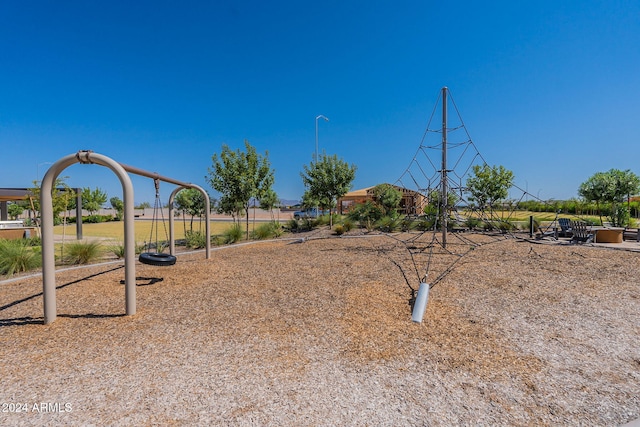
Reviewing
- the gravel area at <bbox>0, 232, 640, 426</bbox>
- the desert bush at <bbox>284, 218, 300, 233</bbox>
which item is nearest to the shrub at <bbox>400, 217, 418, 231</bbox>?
the desert bush at <bbox>284, 218, 300, 233</bbox>

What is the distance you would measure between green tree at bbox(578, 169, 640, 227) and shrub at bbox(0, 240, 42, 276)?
84.9 ft

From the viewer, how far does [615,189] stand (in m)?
18.6

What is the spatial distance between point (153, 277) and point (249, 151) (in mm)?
10157

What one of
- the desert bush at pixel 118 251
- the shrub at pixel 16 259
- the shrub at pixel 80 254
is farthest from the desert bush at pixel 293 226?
the shrub at pixel 16 259

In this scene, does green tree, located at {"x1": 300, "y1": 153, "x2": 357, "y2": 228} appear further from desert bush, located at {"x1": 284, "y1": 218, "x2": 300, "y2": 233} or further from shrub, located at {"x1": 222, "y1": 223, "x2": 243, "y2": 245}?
shrub, located at {"x1": 222, "y1": 223, "x2": 243, "y2": 245}

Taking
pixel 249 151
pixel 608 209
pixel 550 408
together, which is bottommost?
pixel 550 408

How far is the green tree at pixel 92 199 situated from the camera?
4206cm

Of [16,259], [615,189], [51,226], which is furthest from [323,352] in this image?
[615,189]

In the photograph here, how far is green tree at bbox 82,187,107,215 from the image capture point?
42062mm

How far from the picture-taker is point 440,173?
10.2 meters

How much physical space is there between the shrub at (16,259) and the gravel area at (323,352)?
61.3 inches

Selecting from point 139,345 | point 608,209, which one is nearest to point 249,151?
point 139,345

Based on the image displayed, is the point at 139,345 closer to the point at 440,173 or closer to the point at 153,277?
the point at 153,277

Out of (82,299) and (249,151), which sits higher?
(249,151)
